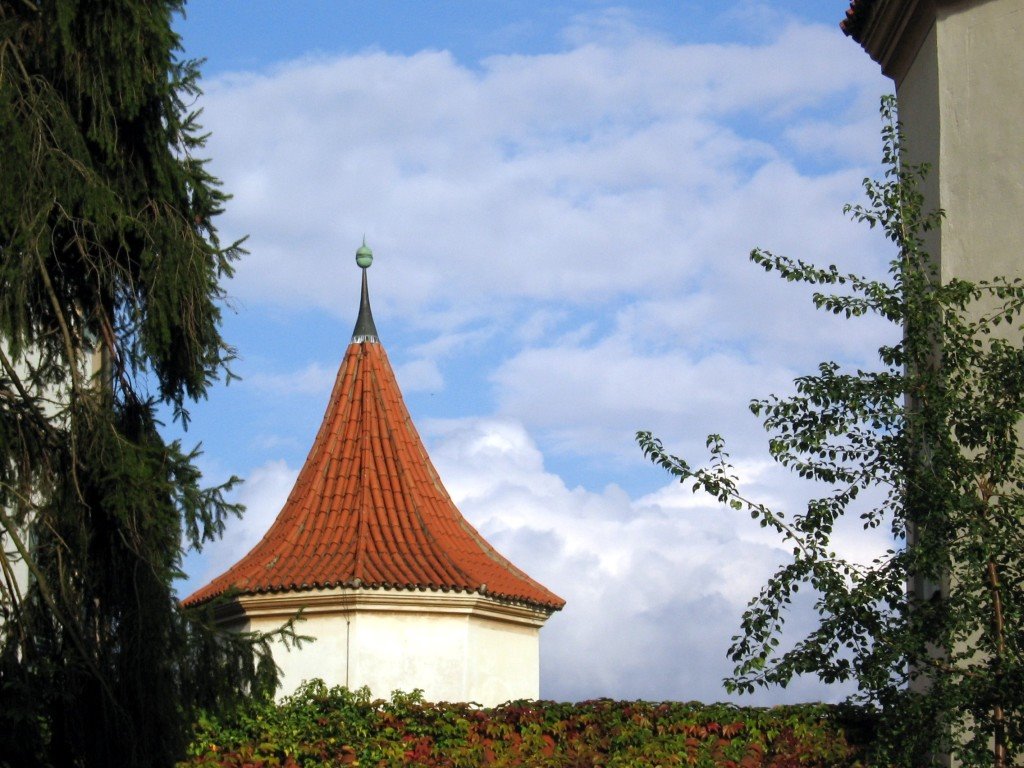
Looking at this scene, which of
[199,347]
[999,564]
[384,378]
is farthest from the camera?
[384,378]

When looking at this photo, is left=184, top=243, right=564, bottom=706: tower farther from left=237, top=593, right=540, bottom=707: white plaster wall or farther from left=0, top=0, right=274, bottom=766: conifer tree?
left=0, top=0, right=274, bottom=766: conifer tree

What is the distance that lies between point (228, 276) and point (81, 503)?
69.5 inches

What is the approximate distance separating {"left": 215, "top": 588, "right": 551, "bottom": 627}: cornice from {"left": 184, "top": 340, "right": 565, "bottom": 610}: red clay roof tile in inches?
3.1

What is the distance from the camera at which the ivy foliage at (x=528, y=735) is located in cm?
1204

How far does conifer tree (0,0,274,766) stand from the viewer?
35.4 feet

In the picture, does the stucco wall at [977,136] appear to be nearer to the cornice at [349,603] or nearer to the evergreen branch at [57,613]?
the cornice at [349,603]

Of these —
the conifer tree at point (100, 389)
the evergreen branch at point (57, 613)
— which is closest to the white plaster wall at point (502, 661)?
the conifer tree at point (100, 389)

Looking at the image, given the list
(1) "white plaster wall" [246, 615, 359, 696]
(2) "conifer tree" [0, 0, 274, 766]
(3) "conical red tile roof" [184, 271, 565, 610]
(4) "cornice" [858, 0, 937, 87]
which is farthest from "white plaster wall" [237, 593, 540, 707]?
(4) "cornice" [858, 0, 937, 87]

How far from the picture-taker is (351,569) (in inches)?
580

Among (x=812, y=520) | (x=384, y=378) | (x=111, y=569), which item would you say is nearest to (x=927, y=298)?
(x=812, y=520)

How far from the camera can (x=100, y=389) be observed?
11250 mm

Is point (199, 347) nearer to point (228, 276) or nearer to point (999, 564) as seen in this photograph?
point (228, 276)

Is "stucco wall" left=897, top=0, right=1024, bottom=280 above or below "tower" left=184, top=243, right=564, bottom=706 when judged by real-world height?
above

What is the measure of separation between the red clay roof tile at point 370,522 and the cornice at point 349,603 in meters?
0.08
